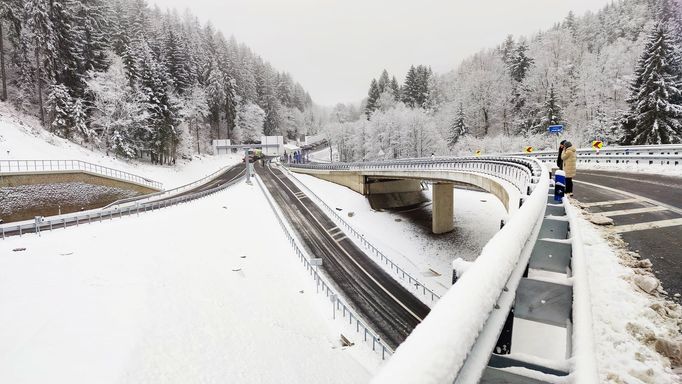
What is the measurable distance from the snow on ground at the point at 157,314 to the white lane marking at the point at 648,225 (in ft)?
35.2

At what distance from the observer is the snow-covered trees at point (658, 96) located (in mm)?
33188

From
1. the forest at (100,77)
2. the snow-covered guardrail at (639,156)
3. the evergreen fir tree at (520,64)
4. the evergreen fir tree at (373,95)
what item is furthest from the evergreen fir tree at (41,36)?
the evergreen fir tree at (520,64)

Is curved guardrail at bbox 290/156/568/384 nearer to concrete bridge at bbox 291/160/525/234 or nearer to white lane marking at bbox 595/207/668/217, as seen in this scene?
white lane marking at bbox 595/207/668/217

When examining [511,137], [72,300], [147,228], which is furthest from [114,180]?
[511,137]

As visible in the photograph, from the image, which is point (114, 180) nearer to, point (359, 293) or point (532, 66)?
point (359, 293)

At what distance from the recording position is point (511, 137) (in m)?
69.2

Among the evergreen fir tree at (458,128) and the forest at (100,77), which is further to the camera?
the evergreen fir tree at (458,128)

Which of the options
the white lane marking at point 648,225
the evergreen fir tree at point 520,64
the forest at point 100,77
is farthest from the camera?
the evergreen fir tree at point 520,64

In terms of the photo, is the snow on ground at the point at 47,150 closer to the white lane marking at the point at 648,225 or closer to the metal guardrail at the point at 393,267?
the metal guardrail at the point at 393,267

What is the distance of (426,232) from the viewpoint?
1529 inches

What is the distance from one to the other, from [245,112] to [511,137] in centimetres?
8092

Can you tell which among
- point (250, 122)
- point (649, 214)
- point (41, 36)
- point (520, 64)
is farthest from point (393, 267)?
point (250, 122)

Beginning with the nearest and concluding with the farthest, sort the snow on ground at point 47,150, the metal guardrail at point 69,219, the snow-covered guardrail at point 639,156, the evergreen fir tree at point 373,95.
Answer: the snow-covered guardrail at point 639,156 → the metal guardrail at point 69,219 → the snow on ground at point 47,150 → the evergreen fir tree at point 373,95

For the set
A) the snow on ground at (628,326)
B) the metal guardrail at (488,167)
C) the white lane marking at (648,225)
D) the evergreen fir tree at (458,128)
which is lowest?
the snow on ground at (628,326)
